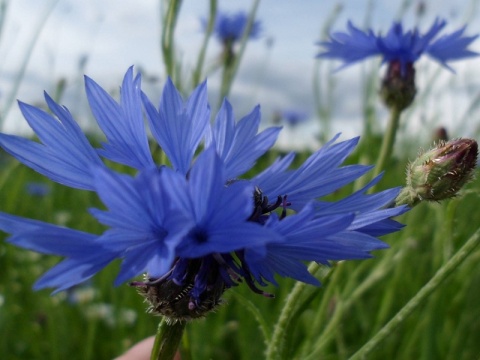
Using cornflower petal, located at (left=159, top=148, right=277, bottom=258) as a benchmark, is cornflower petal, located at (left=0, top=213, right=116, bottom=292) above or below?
below

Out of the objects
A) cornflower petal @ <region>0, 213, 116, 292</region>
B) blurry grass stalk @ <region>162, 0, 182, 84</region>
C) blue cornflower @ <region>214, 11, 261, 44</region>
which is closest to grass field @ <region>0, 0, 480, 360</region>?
blurry grass stalk @ <region>162, 0, 182, 84</region>

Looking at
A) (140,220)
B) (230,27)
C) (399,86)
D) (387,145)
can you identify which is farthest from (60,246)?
(230,27)

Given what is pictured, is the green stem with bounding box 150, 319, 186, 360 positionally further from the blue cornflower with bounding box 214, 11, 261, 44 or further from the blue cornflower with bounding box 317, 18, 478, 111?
the blue cornflower with bounding box 214, 11, 261, 44

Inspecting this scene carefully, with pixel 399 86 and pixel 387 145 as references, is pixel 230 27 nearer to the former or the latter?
pixel 399 86

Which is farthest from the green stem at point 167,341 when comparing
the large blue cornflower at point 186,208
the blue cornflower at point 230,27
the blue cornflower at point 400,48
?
the blue cornflower at point 230,27

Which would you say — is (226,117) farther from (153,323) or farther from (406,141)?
(406,141)

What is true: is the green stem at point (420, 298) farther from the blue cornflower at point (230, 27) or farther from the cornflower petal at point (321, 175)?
the blue cornflower at point (230, 27)
